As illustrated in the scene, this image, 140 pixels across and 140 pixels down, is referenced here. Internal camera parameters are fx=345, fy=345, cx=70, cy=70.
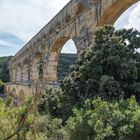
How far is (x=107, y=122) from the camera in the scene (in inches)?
263

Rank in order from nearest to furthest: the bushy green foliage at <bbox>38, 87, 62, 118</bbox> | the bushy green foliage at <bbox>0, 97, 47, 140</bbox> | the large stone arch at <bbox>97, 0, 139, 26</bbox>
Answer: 1. the bushy green foliage at <bbox>0, 97, 47, 140</bbox>
2. the bushy green foliage at <bbox>38, 87, 62, 118</bbox>
3. the large stone arch at <bbox>97, 0, 139, 26</bbox>

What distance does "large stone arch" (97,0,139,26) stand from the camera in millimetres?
11509

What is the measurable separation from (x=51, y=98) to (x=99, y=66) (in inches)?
115

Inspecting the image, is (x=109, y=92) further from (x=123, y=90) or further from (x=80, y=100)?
(x=80, y=100)

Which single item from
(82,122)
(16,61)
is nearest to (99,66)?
(82,122)

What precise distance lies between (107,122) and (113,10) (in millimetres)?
6202

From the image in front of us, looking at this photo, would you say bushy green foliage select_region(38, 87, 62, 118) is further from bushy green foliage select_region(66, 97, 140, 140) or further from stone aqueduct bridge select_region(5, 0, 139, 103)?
bushy green foliage select_region(66, 97, 140, 140)

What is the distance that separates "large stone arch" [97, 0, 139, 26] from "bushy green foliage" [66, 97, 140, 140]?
5014 millimetres

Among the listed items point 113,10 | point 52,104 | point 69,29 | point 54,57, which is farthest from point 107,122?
point 54,57

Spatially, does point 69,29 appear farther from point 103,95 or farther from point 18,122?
point 18,122

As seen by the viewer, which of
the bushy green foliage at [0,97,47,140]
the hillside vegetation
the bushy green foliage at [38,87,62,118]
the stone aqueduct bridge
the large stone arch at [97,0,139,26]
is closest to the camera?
the bushy green foliage at [0,97,47,140]

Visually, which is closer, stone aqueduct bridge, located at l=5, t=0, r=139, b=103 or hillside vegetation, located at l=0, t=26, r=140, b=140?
hillside vegetation, located at l=0, t=26, r=140, b=140

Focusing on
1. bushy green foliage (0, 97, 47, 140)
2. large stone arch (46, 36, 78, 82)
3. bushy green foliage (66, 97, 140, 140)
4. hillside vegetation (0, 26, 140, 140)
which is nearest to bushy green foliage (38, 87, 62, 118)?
hillside vegetation (0, 26, 140, 140)

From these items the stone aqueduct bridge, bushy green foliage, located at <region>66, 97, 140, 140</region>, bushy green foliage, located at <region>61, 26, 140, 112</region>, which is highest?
the stone aqueduct bridge
